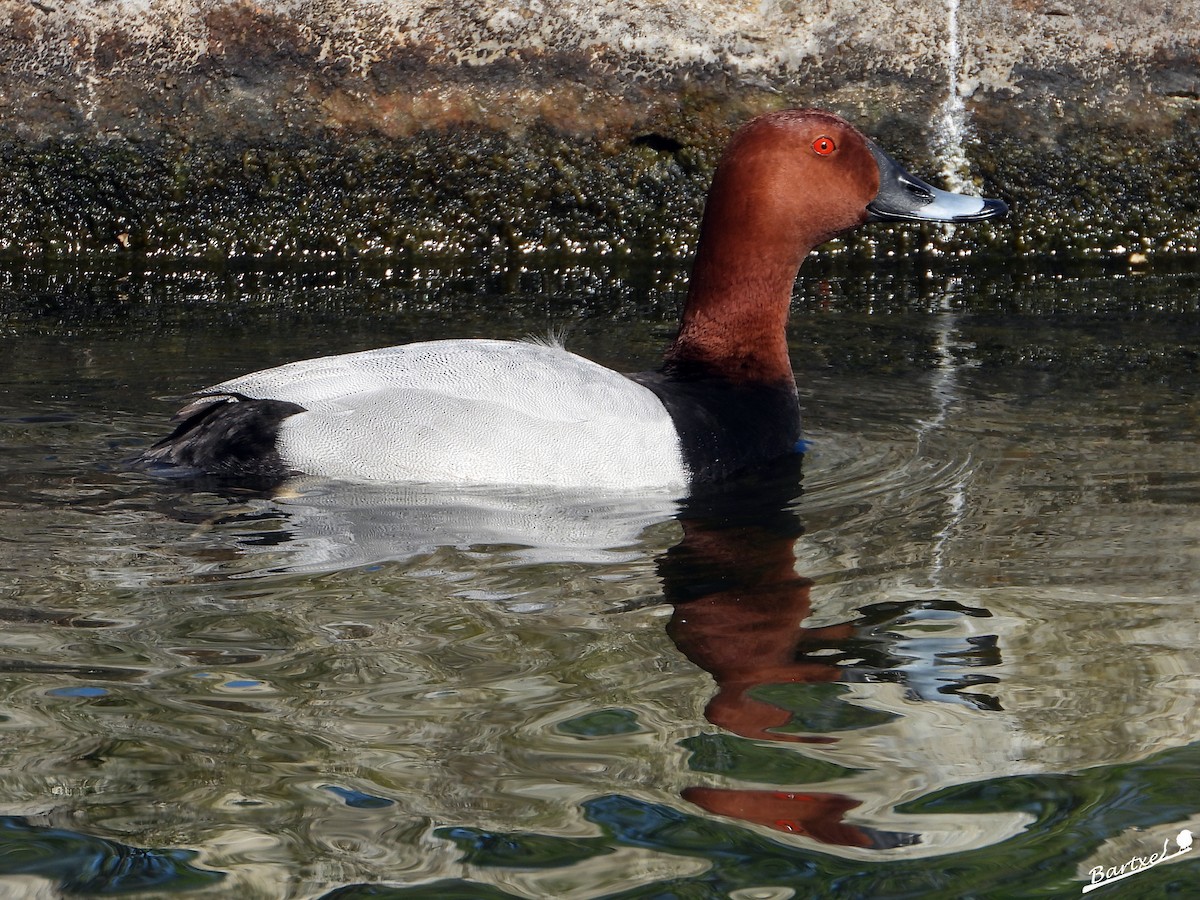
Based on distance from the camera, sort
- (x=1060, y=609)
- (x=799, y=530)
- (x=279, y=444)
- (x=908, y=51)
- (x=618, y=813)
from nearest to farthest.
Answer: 1. (x=618, y=813)
2. (x=1060, y=609)
3. (x=799, y=530)
4. (x=279, y=444)
5. (x=908, y=51)

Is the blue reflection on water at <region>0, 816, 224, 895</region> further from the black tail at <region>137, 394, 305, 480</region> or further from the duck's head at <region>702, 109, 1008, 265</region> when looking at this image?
the duck's head at <region>702, 109, 1008, 265</region>

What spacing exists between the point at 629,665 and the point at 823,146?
2.18 m

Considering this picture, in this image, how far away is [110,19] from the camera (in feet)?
22.9

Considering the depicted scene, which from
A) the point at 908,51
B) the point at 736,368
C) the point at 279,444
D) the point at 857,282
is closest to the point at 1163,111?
the point at 908,51

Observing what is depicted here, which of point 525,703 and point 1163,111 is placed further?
point 1163,111

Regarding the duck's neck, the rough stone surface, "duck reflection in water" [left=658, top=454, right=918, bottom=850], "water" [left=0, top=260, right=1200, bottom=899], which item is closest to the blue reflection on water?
"water" [left=0, top=260, right=1200, bottom=899]

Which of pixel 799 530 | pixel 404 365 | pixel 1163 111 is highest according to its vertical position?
pixel 1163 111

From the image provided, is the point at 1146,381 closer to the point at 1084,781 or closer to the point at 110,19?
the point at 1084,781

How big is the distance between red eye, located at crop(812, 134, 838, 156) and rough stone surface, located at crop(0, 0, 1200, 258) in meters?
2.55

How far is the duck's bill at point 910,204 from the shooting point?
4.63 m

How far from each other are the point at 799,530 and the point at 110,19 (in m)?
4.63

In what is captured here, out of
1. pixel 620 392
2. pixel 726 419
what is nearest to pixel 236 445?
pixel 620 392

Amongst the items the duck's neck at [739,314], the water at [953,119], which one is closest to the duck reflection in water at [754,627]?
the duck's neck at [739,314]
